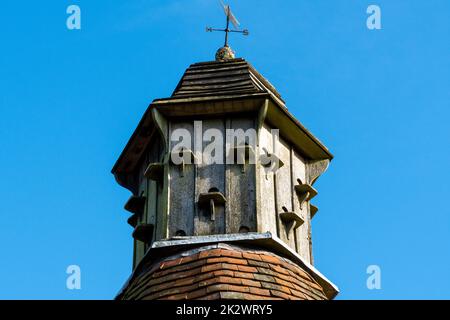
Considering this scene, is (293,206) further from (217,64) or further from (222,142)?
(217,64)

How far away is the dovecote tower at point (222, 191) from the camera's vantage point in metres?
14.1

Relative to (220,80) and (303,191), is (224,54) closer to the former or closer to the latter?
(220,80)

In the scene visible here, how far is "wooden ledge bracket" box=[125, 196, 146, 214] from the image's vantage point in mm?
16016

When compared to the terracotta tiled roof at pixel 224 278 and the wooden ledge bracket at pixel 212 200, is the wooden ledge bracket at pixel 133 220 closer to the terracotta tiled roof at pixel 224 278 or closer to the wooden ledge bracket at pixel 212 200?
the terracotta tiled roof at pixel 224 278

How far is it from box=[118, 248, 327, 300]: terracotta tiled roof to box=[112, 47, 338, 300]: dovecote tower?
0.01 meters

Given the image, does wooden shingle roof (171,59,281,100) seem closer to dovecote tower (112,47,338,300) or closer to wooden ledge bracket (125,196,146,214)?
dovecote tower (112,47,338,300)

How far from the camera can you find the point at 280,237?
589 inches

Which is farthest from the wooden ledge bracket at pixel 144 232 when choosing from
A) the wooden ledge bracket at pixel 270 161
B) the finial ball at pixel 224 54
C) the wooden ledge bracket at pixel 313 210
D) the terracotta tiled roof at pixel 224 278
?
the finial ball at pixel 224 54

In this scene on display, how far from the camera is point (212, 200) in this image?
1475cm

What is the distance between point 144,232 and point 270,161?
186 cm

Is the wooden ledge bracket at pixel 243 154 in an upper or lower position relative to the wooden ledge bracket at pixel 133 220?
upper

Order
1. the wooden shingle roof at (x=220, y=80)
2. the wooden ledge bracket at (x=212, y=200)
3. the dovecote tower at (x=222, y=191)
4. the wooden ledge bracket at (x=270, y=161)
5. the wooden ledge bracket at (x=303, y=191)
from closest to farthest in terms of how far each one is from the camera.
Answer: the dovecote tower at (x=222, y=191), the wooden ledge bracket at (x=212, y=200), the wooden ledge bracket at (x=270, y=161), the wooden ledge bracket at (x=303, y=191), the wooden shingle roof at (x=220, y=80)

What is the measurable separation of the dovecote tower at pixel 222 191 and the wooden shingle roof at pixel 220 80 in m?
0.02
